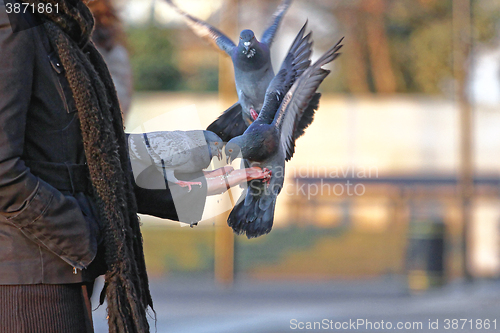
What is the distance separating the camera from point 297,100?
1.99 meters

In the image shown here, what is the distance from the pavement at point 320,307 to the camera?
754 centimetres

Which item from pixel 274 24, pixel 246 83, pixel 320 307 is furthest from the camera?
pixel 320 307

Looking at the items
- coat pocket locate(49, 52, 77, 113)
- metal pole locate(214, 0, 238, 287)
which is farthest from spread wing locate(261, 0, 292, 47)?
metal pole locate(214, 0, 238, 287)

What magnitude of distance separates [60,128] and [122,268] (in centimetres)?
47

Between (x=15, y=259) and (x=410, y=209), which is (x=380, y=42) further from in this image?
(x=15, y=259)

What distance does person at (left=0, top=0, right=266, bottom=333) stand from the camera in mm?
1504

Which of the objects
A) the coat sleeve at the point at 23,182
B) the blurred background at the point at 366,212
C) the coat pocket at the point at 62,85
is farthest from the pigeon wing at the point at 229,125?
the blurred background at the point at 366,212

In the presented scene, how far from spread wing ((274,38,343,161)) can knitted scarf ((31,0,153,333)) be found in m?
0.57

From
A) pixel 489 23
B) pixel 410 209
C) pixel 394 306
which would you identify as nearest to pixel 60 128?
pixel 394 306

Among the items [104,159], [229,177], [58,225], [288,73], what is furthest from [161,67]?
[58,225]

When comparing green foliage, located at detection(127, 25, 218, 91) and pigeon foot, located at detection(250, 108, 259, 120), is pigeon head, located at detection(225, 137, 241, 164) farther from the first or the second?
Result: green foliage, located at detection(127, 25, 218, 91)

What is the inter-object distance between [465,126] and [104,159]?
11676 millimetres

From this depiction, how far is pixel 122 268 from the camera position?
1.74 meters

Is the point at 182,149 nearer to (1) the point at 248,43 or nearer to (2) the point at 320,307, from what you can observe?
(1) the point at 248,43
